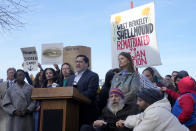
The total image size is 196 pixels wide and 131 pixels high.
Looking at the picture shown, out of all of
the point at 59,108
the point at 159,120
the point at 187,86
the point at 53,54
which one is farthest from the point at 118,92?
the point at 53,54

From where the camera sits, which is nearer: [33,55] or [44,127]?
[44,127]

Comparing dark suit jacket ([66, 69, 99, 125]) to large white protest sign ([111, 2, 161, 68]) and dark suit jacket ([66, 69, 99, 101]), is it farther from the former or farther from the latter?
large white protest sign ([111, 2, 161, 68])

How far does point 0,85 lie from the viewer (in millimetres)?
6938

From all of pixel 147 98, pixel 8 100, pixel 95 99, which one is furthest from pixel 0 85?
pixel 147 98

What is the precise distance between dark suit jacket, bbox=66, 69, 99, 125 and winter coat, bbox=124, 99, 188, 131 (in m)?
1.41

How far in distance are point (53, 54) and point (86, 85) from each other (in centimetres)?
327

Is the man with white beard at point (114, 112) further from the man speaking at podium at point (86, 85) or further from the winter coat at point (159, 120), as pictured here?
the winter coat at point (159, 120)

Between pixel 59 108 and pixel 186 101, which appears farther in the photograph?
pixel 186 101

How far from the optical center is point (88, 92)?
493 cm

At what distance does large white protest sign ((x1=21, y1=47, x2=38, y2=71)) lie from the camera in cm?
842

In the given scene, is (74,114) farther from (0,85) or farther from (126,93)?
(0,85)

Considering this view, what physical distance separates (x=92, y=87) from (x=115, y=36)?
299cm

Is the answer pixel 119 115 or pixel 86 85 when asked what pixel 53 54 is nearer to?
pixel 86 85

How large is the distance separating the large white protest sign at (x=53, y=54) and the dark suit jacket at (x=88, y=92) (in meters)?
2.93
